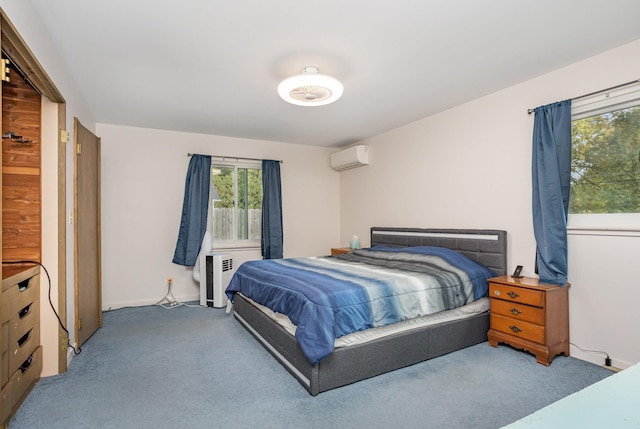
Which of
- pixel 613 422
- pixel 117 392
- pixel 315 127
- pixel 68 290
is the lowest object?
pixel 117 392

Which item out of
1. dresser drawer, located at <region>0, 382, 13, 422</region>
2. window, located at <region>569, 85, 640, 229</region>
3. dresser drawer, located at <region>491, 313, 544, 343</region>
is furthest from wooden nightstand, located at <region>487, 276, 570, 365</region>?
dresser drawer, located at <region>0, 382, 13, 422</region>

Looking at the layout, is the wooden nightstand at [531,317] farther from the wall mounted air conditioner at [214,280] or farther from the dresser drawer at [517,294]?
the wall mounted air conditioner at [214,280]

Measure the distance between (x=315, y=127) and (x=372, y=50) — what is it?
214 centimetres

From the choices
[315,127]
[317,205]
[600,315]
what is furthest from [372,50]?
[317,205]

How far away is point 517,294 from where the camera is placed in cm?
279

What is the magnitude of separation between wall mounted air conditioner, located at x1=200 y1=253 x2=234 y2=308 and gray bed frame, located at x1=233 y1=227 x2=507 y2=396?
752 mm

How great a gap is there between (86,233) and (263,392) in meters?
2.43

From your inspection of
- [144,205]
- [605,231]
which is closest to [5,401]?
[144,205]

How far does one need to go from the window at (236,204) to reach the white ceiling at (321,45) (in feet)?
4.91

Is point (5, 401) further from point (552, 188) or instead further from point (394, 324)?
point (552, 188)

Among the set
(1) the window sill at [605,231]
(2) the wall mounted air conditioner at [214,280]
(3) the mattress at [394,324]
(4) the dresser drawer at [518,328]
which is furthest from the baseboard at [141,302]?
(1) the window sill at [605,231]

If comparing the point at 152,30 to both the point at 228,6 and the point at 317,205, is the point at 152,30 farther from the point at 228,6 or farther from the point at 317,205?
the point at 317,205

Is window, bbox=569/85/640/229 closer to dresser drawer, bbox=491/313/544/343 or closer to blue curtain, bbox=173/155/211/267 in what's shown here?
dresser drawer, bbox=491/313/544/343

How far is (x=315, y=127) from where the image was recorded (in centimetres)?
466
